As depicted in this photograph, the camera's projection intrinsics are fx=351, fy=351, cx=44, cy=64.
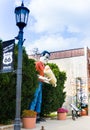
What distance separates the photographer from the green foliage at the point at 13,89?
1227 centimetres

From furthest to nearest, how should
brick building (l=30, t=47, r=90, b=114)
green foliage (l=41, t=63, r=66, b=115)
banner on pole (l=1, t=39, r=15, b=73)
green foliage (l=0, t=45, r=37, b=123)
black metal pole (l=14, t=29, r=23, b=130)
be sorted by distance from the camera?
brick building (l=30, t=47, r=90, b=114)
green foliage (l=41, t=63, r=66, b=115)
green foliage (l=0, t=45, r=37, b=123)
banner on pole (l=1, t=39, r=15, b=73)
black metal pole (l=14, t=29, r=23, b=130)

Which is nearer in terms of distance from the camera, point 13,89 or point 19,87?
point 19,87

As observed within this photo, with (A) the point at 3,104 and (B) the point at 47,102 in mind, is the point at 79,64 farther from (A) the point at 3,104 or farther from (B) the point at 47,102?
(A) the point at 3,104

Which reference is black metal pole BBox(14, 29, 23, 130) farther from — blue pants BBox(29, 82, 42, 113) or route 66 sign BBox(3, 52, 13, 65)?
blue pants BBox(29, 82, 42, 113)

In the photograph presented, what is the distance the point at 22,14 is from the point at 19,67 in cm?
128

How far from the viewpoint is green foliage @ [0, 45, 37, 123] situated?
12271mm

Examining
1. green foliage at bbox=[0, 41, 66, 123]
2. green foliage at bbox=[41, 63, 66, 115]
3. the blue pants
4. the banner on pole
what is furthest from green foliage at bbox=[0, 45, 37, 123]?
the banner on pole

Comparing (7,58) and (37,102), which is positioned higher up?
(7,58)

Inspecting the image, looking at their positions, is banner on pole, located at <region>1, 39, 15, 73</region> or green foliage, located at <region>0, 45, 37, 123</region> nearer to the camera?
banner on pole, located at <region>1, 39, 15, 73</region>

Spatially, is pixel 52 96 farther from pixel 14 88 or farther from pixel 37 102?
pixel 14 88

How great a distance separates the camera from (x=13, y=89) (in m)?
12.6

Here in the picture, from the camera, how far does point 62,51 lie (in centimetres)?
2994

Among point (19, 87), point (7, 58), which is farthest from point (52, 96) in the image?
point (19, 87)

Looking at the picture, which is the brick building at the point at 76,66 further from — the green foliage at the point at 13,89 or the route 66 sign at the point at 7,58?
the route 66 sign at the point at 7,58
